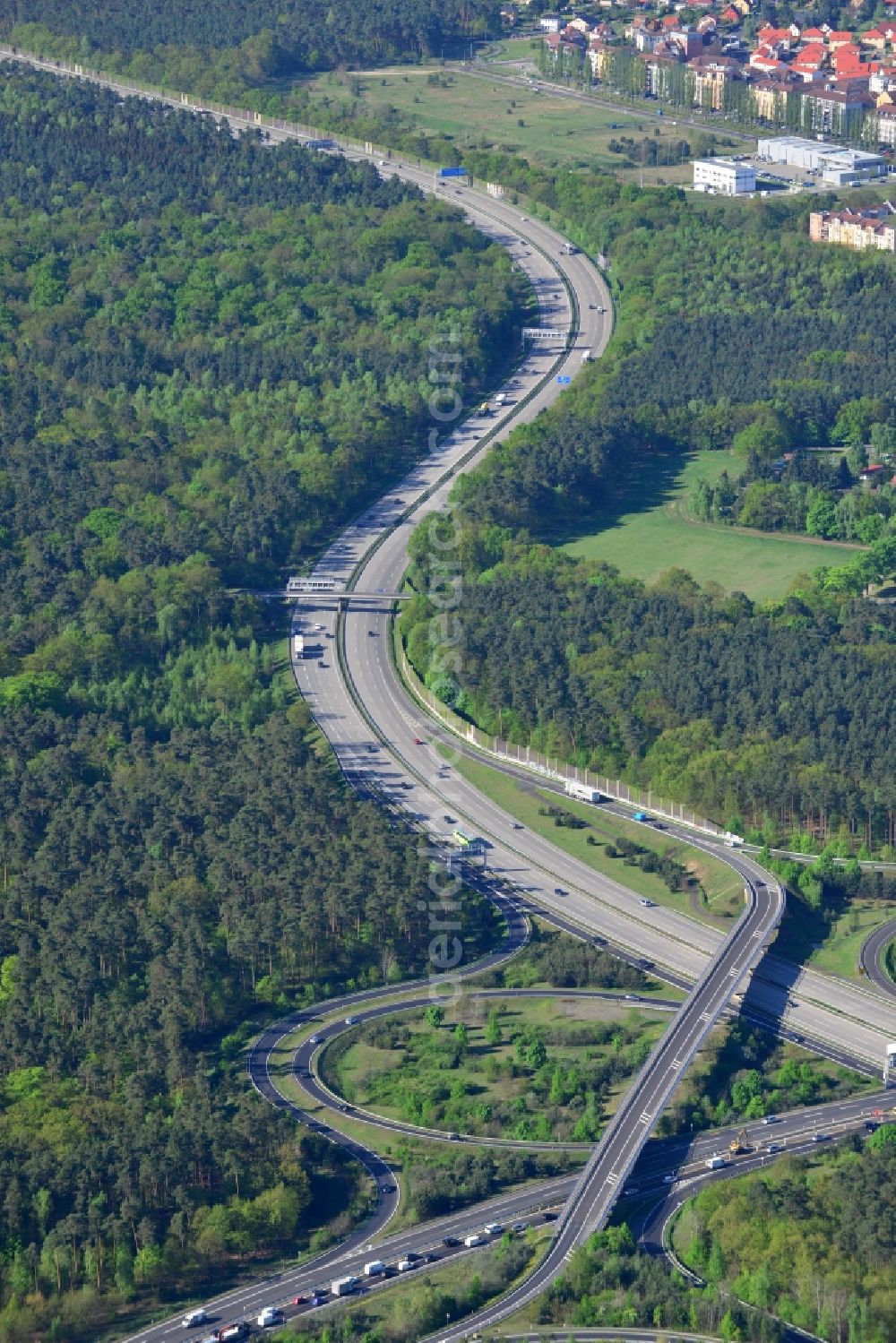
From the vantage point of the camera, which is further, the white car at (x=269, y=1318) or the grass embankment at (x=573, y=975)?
the grass embankment at (x=573, y=975)

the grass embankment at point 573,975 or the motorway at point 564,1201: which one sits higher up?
the grass embankment at point 573,975

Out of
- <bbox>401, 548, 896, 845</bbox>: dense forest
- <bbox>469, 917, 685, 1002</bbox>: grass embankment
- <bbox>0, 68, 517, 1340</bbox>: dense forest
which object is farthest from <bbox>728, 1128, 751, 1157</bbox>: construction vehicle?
<bbox>401, 548, 896, 845</bbox>: dense forest

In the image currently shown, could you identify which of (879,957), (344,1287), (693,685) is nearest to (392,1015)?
(344,1287)

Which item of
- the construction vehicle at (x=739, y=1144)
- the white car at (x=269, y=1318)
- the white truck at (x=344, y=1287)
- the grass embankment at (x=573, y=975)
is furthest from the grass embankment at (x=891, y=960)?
the white car at (x=269, y=1318)

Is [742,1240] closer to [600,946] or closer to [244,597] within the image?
[600,946]

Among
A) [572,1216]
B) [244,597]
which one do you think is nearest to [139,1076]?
[572,1216]

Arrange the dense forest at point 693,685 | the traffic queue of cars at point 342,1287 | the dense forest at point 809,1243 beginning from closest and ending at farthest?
the dense forest at point 809,1243 < the traffic queue of cars at point 342,1287 < the dense forest at point 693,685

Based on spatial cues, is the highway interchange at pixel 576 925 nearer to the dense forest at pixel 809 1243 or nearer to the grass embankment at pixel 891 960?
the grass embankment at pixel 891 960
